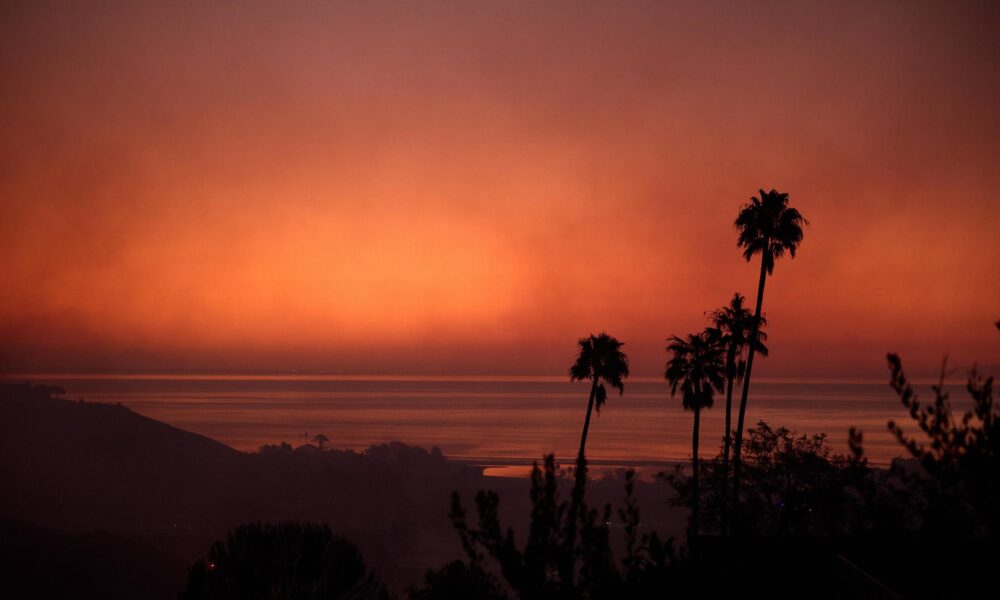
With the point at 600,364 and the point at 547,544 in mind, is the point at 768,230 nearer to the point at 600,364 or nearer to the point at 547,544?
the point at 600,364

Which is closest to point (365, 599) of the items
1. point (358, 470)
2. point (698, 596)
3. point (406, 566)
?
point (698, 596)

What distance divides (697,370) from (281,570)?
78.2 ft

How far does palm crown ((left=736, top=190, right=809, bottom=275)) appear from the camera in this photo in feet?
130

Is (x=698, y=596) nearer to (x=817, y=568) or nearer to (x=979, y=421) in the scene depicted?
(x=979, y=421)

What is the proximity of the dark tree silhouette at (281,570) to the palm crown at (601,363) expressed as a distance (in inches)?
655

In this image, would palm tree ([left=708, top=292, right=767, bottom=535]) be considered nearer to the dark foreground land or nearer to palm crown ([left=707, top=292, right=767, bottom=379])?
palm crown ([left=707, top=292, right=767, bottom=379])

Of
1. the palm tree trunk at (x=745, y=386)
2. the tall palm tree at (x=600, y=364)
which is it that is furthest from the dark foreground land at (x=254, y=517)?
the palm tree trunk at (x=745, y=386)

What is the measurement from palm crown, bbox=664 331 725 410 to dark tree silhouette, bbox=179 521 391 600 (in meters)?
19.3

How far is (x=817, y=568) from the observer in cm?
2244

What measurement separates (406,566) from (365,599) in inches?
3950

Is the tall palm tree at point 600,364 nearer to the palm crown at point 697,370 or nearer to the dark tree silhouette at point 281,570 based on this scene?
the palm crown at point 697,370

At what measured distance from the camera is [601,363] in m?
45.6

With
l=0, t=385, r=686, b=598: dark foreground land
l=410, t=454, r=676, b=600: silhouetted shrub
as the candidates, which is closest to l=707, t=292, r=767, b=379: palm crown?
l=410, t=454, r=676, b=600: silhouetted shrub

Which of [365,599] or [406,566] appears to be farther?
[406,566]
